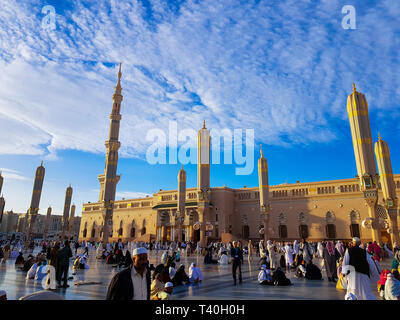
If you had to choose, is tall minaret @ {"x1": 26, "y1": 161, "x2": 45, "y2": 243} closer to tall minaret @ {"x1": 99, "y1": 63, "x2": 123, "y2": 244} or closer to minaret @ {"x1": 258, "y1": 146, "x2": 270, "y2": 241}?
tall minaret @ {"x1": 99, "y1": 63, "x2": 123, "y2": 244}

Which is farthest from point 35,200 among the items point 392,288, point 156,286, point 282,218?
point 392,288

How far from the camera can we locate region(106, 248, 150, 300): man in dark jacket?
2191 millimetres

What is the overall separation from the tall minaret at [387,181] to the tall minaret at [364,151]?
2.61 m

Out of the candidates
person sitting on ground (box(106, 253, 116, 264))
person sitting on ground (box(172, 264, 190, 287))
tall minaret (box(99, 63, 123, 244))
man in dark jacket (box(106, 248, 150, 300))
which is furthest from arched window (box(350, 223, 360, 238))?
man in dark jacket (box(106, 248, 150, 300))

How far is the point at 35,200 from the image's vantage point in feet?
95.5

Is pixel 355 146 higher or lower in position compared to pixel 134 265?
higher

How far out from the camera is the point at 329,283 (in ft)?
26.2

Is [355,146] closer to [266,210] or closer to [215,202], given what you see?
[266,210]

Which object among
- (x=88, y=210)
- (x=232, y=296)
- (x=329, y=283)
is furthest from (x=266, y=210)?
(x=88, y=210)

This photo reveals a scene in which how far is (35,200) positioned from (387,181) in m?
33.9

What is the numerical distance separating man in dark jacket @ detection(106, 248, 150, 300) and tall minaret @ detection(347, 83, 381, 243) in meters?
18.8

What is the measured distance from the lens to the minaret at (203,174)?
2417cm

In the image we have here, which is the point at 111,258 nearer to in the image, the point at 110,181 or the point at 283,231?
the point at 110,181
